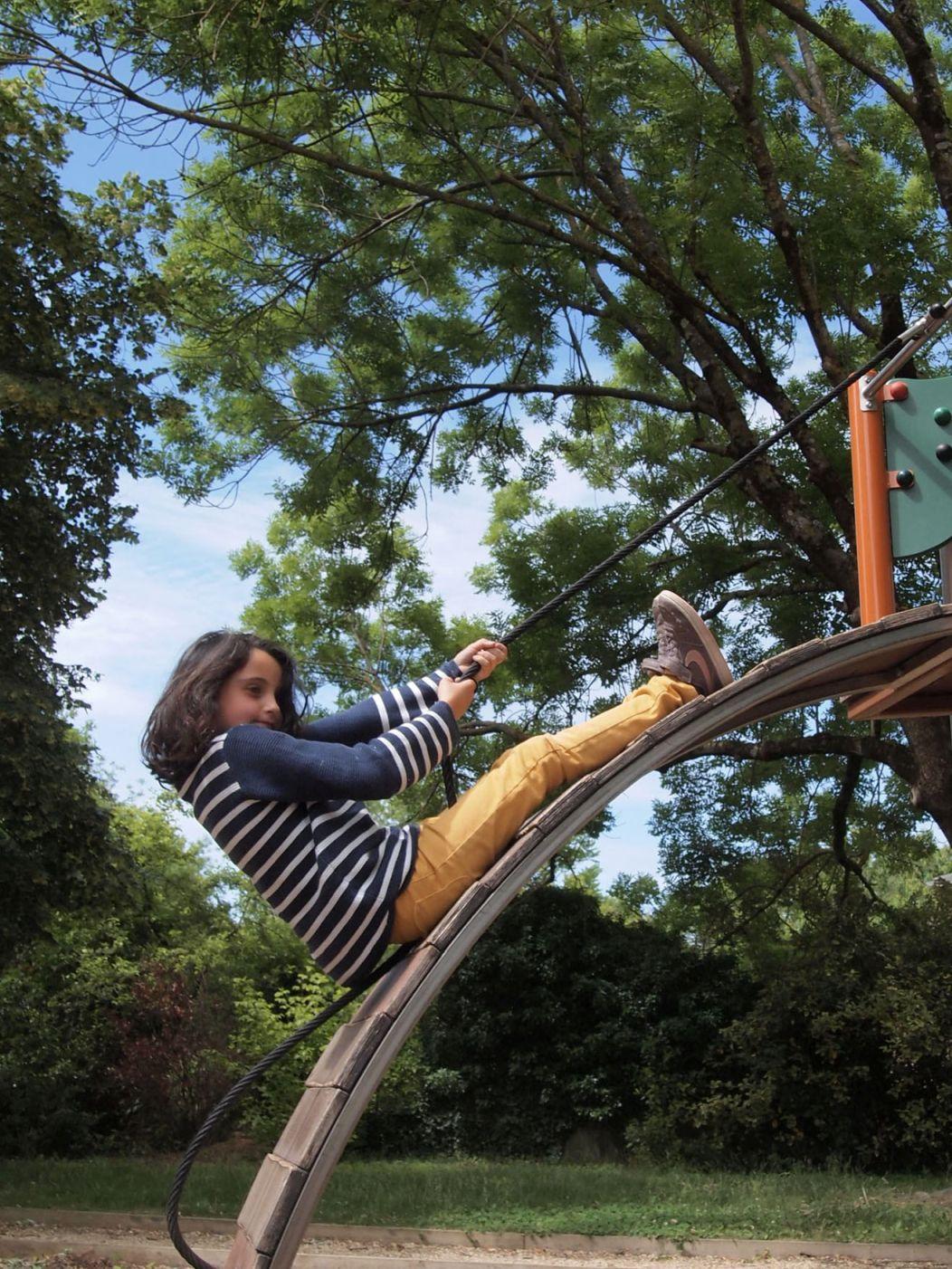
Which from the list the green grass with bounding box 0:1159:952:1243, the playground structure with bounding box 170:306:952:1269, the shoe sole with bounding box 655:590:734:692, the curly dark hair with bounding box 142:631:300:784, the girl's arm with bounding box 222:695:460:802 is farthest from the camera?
the green grass with bounding box 0:1159:952:1243

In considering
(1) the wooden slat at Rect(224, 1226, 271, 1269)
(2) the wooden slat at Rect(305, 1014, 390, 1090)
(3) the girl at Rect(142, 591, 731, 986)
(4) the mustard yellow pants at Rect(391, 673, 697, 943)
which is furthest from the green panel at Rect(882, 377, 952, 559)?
(1) the wooden slat at Rect(224, 1226, 271, 1269)

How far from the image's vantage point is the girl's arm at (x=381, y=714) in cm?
319

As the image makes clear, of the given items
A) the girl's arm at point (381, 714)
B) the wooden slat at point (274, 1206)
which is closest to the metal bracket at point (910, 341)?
the girl's arm at point (381, 714)

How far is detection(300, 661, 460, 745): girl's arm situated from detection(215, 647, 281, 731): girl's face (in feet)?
0.63

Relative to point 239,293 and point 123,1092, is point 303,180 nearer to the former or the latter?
point 239,293

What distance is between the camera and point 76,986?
41.0 feet

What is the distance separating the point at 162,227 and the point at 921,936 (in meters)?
8.55

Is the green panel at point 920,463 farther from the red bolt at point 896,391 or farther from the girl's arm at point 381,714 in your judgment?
the girl's arm at point 381,714

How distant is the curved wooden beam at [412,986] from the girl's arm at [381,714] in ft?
1.51

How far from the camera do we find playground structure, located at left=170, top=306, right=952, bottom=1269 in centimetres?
262

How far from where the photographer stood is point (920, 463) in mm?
4043

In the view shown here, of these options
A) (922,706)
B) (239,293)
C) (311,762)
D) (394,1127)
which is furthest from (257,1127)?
(311,762)

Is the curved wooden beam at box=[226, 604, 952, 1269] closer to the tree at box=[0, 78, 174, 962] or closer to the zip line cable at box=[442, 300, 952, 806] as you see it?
the zip line cable at box=[442, 300, 952, 806]

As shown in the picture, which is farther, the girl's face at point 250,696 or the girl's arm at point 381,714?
the girl's arm at point 381,714
